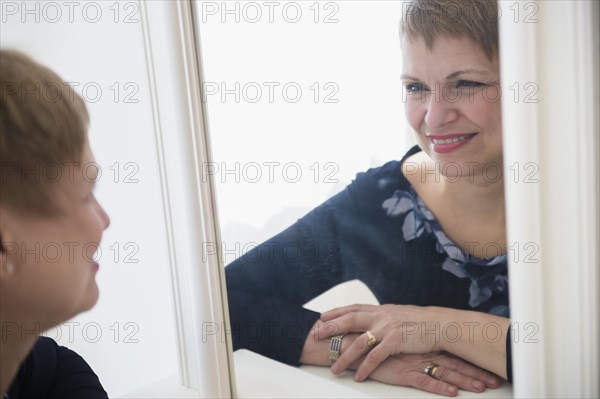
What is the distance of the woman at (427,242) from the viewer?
126 cm

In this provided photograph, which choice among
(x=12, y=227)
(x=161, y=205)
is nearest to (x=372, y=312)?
(x=161, y=205)

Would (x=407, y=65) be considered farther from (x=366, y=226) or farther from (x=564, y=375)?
(x=564, y=375)

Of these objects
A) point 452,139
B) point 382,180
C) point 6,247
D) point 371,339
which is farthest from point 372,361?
point 6,247

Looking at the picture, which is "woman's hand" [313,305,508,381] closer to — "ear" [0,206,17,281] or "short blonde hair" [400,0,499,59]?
"short blonde hair" [400,0,499,59]

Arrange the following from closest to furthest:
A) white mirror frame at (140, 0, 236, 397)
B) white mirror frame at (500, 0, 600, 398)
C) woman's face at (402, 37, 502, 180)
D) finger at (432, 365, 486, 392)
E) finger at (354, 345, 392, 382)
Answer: white mirror frame at (500, 0, 600, 398), woman's face at (402, 37, 502, 180), finger at (432, 365, 486, 392), finger at (354, 345, 392, 382), white mirror frame at (140, 0, 236, 397)

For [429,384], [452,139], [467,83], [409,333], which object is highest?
[467,83]

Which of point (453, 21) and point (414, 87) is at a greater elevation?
point (453, 21)

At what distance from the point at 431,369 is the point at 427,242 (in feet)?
0.93

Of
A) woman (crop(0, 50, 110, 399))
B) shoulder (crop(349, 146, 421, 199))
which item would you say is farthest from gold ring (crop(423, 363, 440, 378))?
woman (crop(0, 50, 110, 399))

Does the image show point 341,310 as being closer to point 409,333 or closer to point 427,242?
point 409,333

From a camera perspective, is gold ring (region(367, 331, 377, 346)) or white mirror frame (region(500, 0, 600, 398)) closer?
white mirror frame (region(500, 0, 600, 398))

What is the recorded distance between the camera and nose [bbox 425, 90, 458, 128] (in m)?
1.29

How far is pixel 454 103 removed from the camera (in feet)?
4.21

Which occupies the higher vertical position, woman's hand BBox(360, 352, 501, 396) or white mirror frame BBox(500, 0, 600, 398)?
white mirror frame BBox(500, 0, 600, 398)
